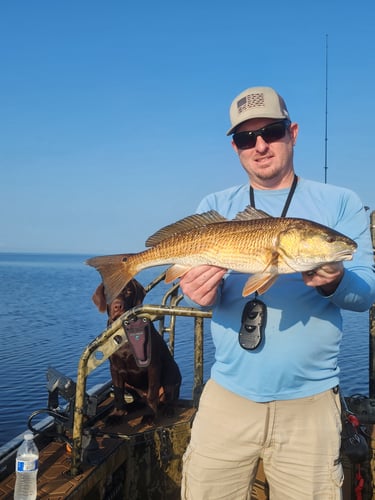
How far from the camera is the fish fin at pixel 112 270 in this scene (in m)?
3.84

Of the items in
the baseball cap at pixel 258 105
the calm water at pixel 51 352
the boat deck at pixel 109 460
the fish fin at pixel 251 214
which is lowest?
the calm water at pixel 51 352

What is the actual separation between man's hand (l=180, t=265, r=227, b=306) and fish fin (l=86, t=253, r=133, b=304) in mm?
762

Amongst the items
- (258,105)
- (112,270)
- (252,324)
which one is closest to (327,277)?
(252,324)

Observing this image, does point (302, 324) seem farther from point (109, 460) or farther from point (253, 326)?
point (109, 460)

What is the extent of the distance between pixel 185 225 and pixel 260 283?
921 mm

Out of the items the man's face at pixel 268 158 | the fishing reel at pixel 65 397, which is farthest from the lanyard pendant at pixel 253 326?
the fishing reel at pixel 65 397

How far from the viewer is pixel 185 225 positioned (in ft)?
12.1

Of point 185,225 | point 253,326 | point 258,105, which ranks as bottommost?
point 253,326

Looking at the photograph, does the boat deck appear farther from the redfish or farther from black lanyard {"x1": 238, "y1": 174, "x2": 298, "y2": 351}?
black lanyard {"x1": 238, "y1": 174, "x2": 298, "y2": 351}

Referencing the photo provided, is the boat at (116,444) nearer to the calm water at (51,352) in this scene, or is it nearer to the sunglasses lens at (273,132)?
the sunglasses lens at (273,132)

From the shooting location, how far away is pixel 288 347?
312cm

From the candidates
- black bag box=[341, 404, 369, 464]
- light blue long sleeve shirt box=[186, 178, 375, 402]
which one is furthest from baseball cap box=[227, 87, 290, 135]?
black bag box=[341, 404, 369, 464]

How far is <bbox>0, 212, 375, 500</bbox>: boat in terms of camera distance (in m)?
3.94

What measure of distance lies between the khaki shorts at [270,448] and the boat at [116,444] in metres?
0.86
